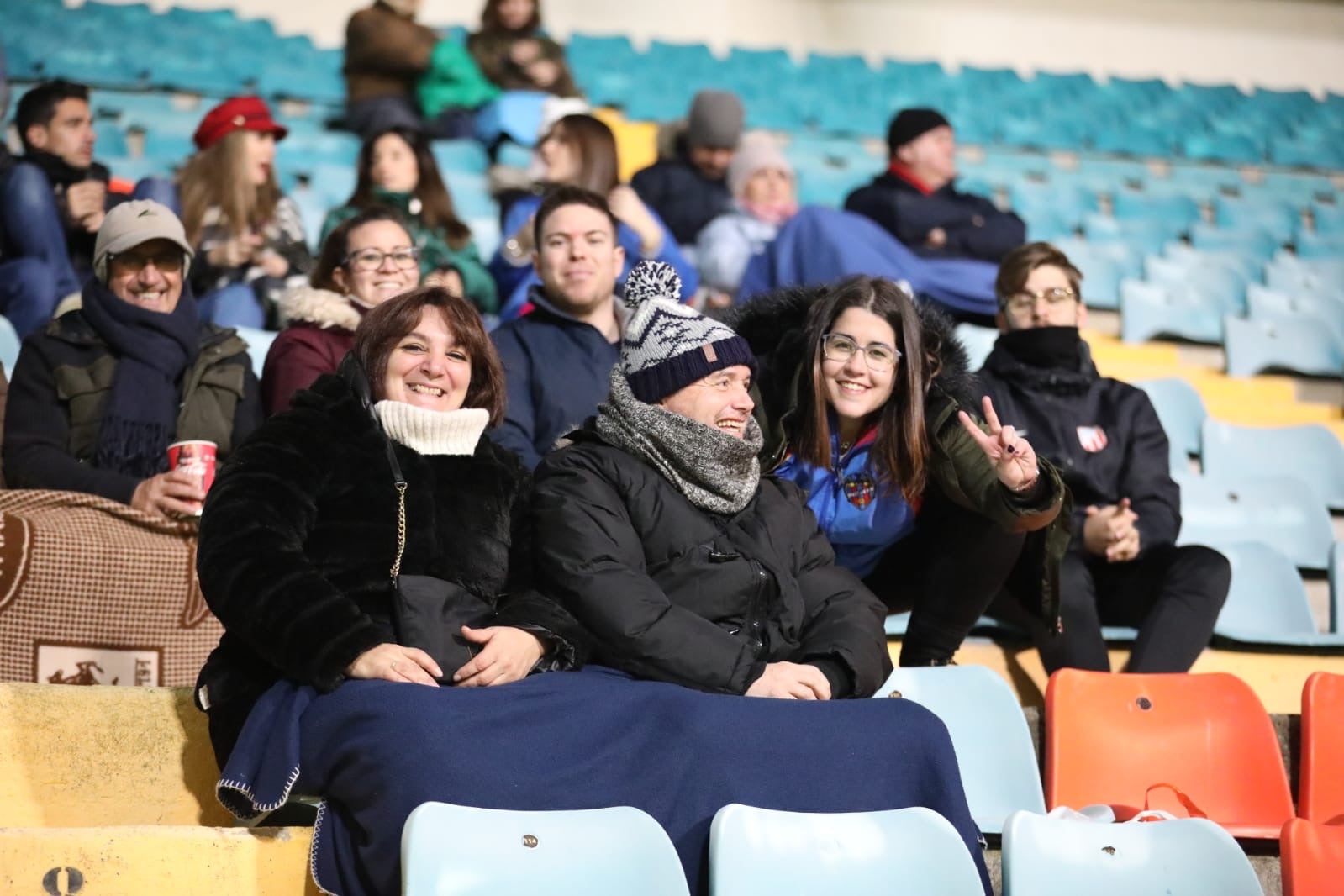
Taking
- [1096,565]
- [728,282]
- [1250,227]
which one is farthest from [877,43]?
[1096,565]

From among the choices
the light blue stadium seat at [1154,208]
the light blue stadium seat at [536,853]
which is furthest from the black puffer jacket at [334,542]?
the light blue stadium seat at [1154,208]

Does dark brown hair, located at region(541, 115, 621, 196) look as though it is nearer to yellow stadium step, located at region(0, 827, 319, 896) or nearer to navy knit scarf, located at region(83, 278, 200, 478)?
navy knit scarf, located at region(83, 278, 200, 478)

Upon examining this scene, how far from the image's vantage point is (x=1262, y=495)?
4.41 metres

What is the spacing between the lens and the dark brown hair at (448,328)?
2.77 meters

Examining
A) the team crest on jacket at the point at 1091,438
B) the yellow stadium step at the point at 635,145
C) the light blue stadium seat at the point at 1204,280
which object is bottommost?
the team crest on jacket at the point at 1091,438

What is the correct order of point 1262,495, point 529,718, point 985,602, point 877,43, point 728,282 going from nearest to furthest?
point 529,718
point 985,602
point 1262,495
point 728,282
point 877,43

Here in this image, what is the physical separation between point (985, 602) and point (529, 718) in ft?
3.98

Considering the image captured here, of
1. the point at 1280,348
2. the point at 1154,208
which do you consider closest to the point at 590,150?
the point at 1280,348

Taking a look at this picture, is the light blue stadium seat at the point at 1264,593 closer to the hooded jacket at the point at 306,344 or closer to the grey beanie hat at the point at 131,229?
the hooded jacket at the point at 306,344

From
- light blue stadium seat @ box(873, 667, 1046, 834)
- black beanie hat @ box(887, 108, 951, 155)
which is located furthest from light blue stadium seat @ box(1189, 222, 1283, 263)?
light blue stadium seat @ box(873, 667, 1046, 834)

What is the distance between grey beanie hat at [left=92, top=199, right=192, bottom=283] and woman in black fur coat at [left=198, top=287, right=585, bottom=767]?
96cm

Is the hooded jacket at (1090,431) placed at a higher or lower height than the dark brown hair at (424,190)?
lower

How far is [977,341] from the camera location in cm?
504

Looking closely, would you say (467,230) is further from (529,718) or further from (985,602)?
(529,718)
